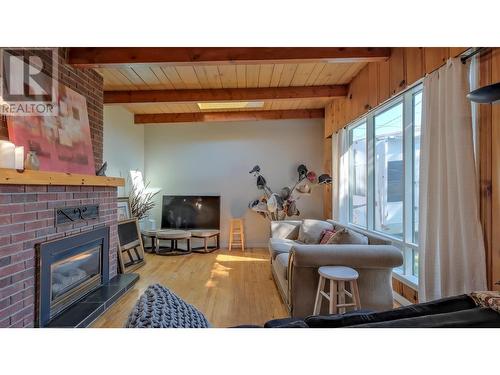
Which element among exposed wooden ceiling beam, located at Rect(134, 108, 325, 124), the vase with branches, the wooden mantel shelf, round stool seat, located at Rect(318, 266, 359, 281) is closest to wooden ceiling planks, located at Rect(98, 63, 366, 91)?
exposed wooden ceiling beam, located at Rect(134, 108, 325, 124)

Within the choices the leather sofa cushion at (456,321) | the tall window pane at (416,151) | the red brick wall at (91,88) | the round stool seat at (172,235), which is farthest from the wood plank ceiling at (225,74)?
the leather sofa cushion at (456,321)

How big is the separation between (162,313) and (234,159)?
454 centimetres

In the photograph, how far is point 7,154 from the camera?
1.75 m

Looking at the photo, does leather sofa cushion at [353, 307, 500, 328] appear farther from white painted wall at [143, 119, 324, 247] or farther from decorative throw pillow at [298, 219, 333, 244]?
white painted wall at [143, 119, 324, 247]

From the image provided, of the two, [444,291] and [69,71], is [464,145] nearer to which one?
Result: [444,291]

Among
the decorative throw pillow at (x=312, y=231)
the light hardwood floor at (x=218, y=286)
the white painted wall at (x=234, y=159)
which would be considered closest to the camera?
the light hardwood floor at (x=218, y=286)

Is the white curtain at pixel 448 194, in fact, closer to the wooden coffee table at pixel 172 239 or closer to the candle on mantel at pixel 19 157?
the candle on mantel at pixel 19 157

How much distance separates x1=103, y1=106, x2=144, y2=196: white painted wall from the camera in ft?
13.2

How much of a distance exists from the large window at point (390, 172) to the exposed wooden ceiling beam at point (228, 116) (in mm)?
1209

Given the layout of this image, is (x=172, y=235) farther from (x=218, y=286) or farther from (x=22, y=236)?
(x=22, y=236)

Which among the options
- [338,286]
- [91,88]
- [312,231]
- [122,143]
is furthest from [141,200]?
[338,286]

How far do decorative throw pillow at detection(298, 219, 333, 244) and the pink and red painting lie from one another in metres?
2.80

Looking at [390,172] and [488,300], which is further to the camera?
[390,172]

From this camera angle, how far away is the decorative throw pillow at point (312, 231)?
3353 millimetres
